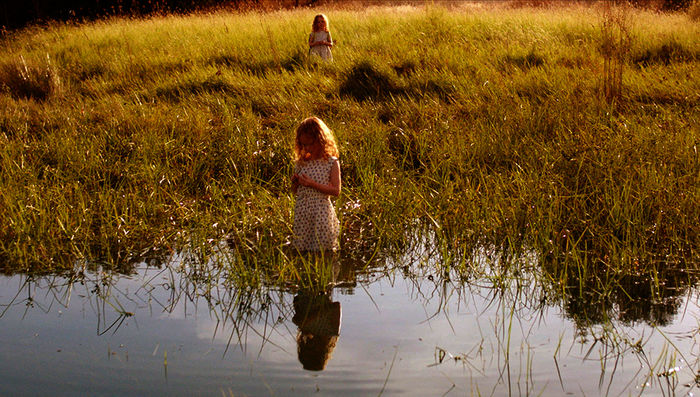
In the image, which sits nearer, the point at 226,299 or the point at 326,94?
the point at 226,299

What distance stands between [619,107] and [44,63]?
830 centimetres

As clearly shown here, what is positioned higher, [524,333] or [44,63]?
[44,63]

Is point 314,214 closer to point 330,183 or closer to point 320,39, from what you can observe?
point 330,183

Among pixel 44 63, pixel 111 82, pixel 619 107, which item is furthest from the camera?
pixel 44 63

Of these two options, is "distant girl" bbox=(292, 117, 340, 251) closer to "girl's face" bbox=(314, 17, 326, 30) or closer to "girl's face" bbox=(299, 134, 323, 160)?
"girl's face" bbox=(299, 134, 323, 160)

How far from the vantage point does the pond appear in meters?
3.60

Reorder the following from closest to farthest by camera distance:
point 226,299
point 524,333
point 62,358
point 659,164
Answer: point 62,358 → point 524,333 → point 226,299 → point 659,164

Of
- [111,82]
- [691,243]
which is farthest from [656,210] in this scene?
[111,82]

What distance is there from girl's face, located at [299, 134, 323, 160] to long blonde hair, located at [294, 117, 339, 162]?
0.05ft

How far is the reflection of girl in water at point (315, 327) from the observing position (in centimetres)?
390

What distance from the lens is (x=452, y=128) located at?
796cm

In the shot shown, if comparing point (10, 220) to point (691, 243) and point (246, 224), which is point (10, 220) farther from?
point (691, 243)

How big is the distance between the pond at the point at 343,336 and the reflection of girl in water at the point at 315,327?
12 mm

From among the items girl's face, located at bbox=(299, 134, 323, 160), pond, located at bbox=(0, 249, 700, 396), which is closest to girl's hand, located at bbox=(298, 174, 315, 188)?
girl's face, located at bbox=(299, 134, 323, 160)
